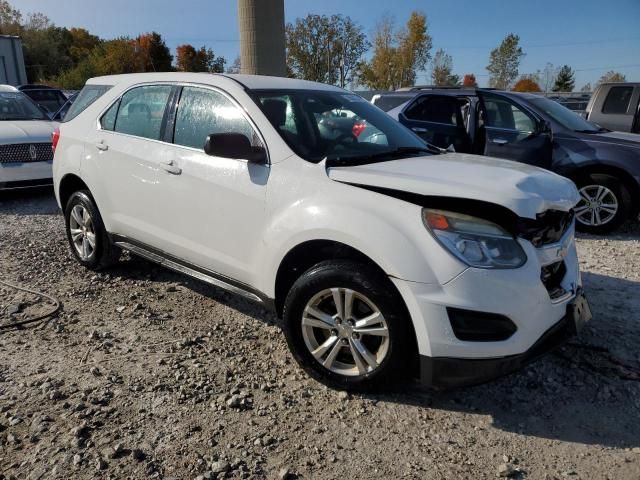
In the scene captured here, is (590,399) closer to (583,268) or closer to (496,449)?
(496,449)

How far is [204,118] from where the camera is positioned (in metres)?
3.60

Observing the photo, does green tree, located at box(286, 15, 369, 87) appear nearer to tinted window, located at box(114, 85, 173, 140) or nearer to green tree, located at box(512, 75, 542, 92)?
green tree, located at box(512, 75, 542, 92)

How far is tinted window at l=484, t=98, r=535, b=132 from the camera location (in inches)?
274

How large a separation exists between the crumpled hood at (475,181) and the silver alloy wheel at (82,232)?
279cm

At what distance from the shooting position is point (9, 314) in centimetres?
396

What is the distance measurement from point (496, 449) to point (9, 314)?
3.59m

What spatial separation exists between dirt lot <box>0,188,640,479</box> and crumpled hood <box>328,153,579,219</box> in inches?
44.3

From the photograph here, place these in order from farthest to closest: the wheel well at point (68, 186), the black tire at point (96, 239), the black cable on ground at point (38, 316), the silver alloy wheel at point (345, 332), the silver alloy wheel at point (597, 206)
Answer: the silver alloy wheel at point (597, 206) < the wheel well at point (68, 186) < the black tire at point (96, 239) < the black cable on ground at point (38, 316) < the silver alloy wheel at point (345, 332)

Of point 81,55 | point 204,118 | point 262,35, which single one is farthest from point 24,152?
point 81,55

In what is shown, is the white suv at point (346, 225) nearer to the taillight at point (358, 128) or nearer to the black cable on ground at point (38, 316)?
the taillight at point (358, 128)

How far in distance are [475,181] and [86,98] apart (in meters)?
3.77

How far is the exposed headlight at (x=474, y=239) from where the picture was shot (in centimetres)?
246

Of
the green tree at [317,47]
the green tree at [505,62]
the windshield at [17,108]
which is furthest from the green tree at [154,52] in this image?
the windshield at [17,108]

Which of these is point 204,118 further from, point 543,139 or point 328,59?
point 328,59
